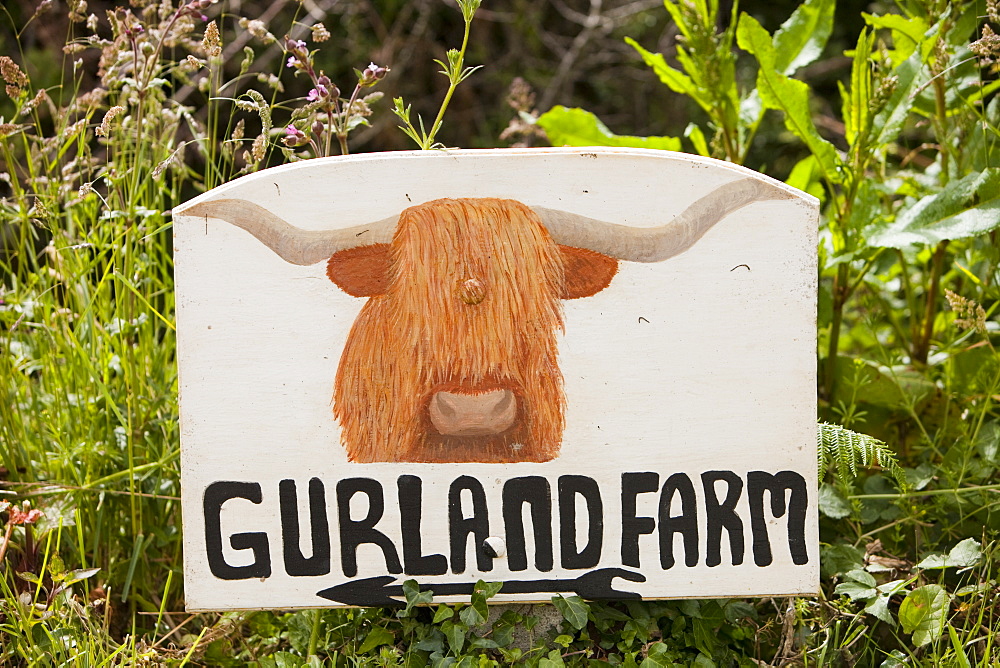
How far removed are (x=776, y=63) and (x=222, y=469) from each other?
1203 millimetres

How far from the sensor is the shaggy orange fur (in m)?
1.04

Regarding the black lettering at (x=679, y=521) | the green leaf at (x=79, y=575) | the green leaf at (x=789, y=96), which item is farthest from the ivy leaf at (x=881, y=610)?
the green leaf at (x=79, y=575)

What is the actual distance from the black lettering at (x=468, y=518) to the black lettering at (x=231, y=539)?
0.76 ft

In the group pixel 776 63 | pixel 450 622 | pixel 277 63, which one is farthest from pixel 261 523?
pixel 277 63

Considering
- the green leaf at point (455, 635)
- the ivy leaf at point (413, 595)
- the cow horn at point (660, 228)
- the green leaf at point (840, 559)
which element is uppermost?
the cow horn at point (660, 228)

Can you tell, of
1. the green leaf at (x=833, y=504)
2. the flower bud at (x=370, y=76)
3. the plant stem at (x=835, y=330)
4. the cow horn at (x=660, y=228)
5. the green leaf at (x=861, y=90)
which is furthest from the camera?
the plant stem at (x=835, y=330)

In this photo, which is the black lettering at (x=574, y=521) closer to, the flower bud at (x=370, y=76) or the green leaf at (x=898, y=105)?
the flower bud at (x=370, y=76)

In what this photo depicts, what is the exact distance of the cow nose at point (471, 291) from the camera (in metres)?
1.05

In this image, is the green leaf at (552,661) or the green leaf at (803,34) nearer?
the green leaf at (552,661)

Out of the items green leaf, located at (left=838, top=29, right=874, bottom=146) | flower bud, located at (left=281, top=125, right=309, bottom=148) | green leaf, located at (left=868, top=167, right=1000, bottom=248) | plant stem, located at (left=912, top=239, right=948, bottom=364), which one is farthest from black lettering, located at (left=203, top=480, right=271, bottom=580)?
plant stem, located at (left=912, top=239, right=948, bottom=364)

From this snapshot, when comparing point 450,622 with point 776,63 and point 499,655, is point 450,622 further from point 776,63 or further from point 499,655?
point 776,63

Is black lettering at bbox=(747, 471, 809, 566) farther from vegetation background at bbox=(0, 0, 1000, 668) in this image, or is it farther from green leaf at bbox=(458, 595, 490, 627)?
green leaf at bbox=(458, 595, 490, 627)

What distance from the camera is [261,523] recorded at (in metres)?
1.06

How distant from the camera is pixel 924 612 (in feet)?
3.64
